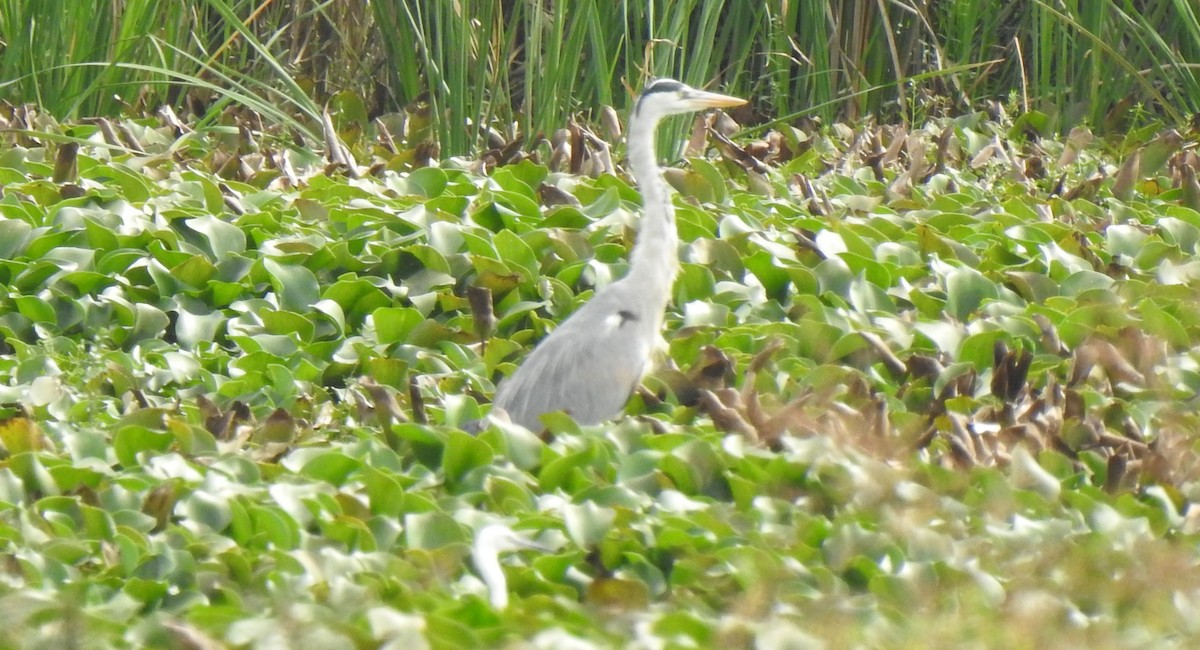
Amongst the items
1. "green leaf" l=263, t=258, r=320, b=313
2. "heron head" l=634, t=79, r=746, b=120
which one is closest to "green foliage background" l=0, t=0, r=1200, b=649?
"green leaf" l=263, t=258, r=320, b=313

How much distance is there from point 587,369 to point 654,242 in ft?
1.24

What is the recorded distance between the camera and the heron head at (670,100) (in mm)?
4059

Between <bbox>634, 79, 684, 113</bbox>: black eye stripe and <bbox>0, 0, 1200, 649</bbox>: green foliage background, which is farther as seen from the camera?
<bbox>634, 79, 684, 113</bbox>: black eye stripe

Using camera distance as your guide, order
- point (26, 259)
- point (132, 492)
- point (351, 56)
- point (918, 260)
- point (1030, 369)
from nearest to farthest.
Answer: point (132, 492), point (1030, 369), point (26, 259), point (918, 260), point (351, 56)

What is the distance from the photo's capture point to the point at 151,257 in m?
4.23

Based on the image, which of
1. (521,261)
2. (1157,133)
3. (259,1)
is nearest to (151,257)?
(521,261)

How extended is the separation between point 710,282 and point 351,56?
315cm

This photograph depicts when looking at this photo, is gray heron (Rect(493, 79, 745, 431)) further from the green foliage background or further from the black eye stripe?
the black eye stripe

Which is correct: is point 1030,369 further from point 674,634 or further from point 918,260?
point 674,634

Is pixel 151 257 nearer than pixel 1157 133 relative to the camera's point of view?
Yes

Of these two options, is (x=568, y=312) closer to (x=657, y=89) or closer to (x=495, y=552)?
(x=657, y=89)

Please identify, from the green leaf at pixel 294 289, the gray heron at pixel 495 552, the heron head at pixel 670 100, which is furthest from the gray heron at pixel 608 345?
the gray heron at pixel 495 552

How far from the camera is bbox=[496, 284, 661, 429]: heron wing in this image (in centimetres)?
358

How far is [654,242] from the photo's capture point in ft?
12.5
